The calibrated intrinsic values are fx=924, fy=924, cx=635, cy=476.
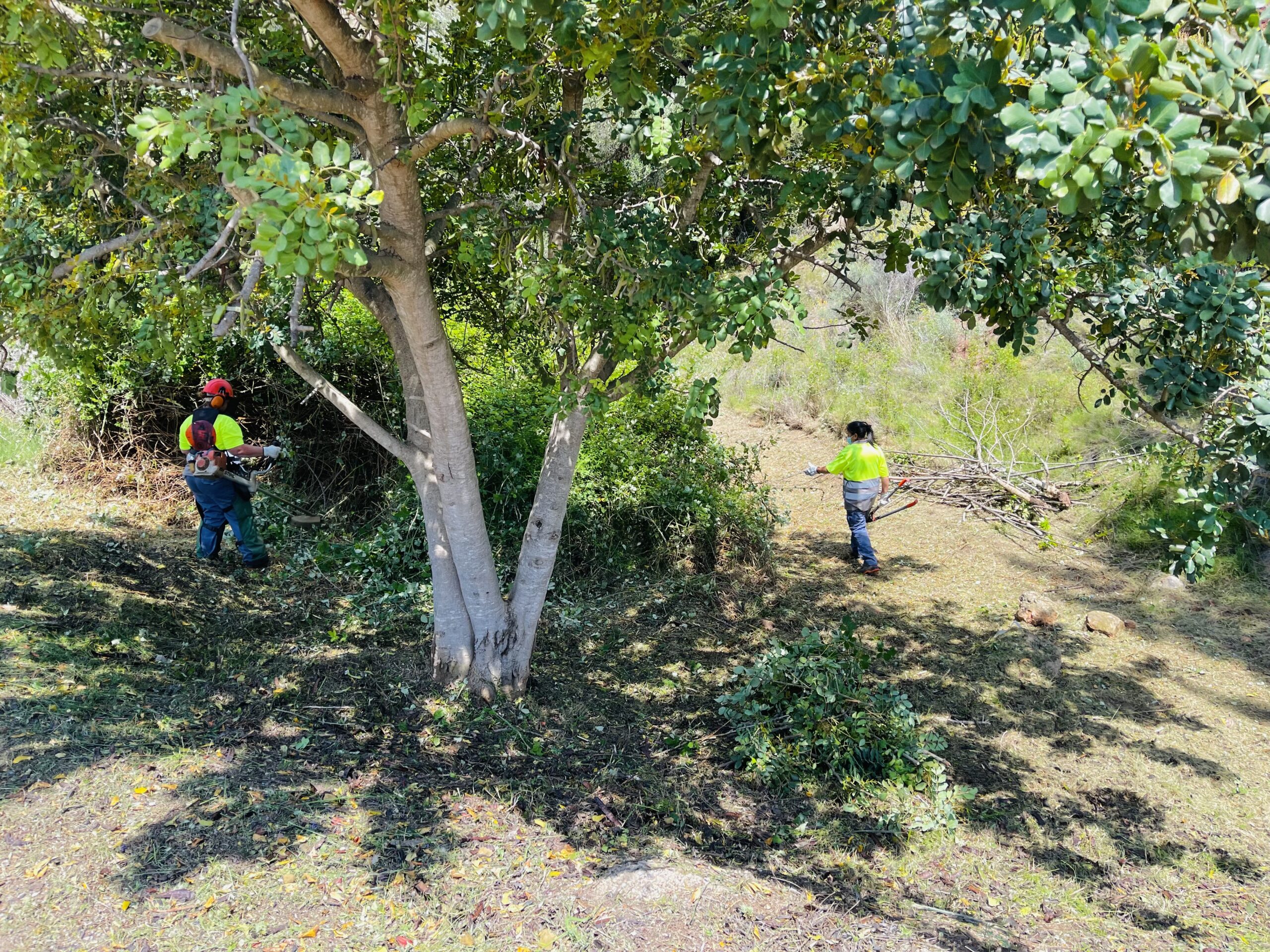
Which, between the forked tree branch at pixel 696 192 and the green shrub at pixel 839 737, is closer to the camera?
the forked tree branch at pixel 696 192

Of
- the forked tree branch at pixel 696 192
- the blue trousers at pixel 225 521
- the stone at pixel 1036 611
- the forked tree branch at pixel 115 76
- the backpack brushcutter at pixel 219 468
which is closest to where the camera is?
the forked tree branch at pixel 115 76

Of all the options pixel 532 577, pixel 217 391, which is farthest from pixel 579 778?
pixel 217 391

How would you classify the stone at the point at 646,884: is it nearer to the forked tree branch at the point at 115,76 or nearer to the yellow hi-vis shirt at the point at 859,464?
the forked tree branch at the point at 115,76

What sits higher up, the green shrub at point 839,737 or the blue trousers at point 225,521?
the blue trousers at point 225,521

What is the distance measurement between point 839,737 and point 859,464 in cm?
379

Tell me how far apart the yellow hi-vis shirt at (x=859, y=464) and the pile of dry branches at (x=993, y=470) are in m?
1.90

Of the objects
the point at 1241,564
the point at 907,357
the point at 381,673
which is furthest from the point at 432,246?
the point at 907,357

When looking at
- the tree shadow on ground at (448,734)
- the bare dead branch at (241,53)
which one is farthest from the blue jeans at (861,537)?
the bare dead branch at (241,53)

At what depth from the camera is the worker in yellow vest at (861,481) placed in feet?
27.9

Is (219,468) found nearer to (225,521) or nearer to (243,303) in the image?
(225,521)

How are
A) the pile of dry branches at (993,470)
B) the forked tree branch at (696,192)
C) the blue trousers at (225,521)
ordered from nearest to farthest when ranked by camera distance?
the forked tree branch at (696,192), the blue trousers at (225,521), the pile of dry branches at (993,470)

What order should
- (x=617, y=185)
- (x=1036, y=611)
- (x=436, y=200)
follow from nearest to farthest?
(x=617, y=185) < (x=436, y=200) < (x=1036, y=611)

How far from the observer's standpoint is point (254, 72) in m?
3.64

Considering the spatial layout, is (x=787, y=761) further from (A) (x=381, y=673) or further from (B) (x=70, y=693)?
(B) (x=70, y=693)
